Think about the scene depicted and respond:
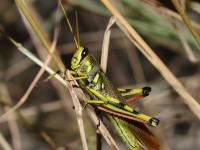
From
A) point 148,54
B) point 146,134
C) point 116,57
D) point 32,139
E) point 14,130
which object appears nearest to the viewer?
point 148,54

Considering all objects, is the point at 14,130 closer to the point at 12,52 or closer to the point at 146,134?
the point at 146,134

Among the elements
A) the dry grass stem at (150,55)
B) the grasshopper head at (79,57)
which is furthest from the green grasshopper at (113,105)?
the dry grass stem at (150,55)

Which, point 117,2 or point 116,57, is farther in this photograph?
point 116,57

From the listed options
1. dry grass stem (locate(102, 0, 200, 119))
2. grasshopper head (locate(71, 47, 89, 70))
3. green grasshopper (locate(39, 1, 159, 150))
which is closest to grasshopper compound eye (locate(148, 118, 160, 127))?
green grasshopper (locate(39, 1, 159, 150))

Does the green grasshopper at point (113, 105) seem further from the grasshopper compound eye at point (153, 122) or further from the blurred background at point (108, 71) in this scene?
the blurred background at point (108, 71)

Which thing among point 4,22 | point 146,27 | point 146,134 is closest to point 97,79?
point 146,134

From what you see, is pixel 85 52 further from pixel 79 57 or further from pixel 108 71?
pixel 108 71

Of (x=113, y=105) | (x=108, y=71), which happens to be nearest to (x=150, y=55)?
(x=113, y=105)
